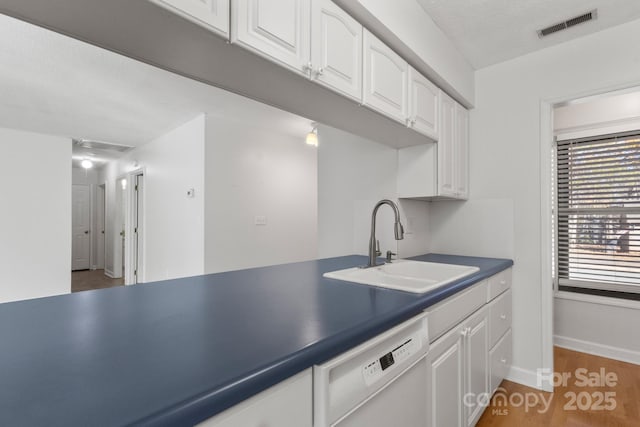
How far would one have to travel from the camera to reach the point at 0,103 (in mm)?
3467

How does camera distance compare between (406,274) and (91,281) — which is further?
(91,281)

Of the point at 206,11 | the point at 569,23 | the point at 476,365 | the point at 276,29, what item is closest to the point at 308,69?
the point at 276,29

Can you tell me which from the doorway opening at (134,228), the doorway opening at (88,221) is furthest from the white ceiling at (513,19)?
the doorway opening at (88,221)

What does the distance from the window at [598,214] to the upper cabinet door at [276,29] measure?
2978 millimetres

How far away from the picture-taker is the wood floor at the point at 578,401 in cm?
189

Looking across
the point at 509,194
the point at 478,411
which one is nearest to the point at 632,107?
the point at 509,194

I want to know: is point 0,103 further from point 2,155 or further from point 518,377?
point 518,377

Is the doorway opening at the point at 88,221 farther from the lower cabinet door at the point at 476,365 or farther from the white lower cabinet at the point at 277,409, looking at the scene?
the white lower cabinet at the point at 277,409

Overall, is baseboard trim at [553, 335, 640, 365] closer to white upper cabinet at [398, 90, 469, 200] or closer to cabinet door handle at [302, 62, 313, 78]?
white upper cabinet at [398, 90, 469, 200]

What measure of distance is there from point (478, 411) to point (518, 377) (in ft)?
2.80

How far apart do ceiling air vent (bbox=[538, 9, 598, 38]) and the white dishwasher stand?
2087 millimetres

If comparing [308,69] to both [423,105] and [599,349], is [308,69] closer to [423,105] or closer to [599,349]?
[423,105]

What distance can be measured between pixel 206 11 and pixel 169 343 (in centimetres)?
88

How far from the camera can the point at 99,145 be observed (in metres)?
5.47
